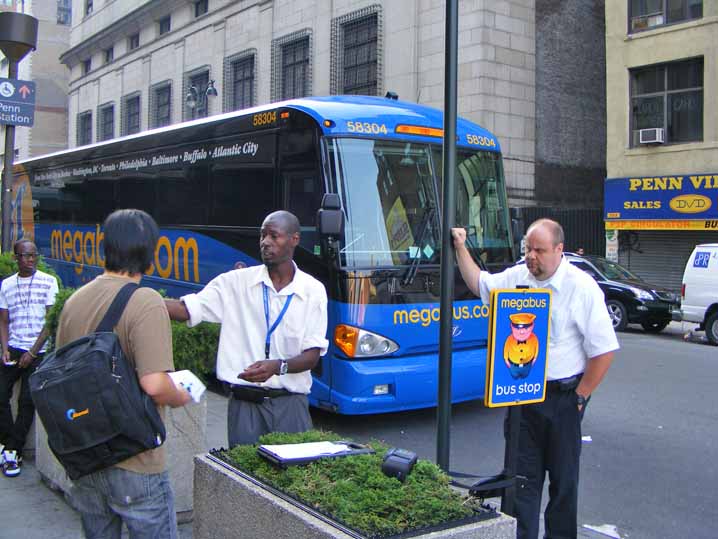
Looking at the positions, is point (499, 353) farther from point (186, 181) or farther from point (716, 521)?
point (186, 181)

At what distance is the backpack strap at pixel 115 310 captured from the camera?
2869 millimetres

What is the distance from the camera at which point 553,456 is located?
4.27 meters

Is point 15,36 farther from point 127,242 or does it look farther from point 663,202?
point 663,202

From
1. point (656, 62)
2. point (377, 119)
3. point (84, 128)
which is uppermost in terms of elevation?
point (84, 128)

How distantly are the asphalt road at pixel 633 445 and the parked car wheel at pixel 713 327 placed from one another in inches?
144

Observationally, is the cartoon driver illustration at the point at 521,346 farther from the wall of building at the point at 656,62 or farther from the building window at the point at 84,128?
the building window at the point at 84,128

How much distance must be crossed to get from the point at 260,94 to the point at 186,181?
2190 cm

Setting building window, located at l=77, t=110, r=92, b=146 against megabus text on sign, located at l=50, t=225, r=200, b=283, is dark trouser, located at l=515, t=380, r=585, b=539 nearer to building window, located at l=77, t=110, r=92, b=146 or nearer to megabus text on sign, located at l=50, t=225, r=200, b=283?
megabus text on sign, located at l=50, t=225, r=200, b=283

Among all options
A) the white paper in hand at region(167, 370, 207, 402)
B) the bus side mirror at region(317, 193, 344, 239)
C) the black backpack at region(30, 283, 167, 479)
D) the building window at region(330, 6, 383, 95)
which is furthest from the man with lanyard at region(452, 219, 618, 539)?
the building window at region(330, 6, 383, 95)

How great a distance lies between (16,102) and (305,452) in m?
8.32

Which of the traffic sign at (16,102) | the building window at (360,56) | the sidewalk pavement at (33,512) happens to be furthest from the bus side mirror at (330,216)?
the building window at (360,56)

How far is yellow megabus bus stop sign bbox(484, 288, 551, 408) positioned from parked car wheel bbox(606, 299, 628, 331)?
14426mm

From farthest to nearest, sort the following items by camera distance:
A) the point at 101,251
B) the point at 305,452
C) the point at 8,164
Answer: the point at 101,251 < the point at 8,164 < the point at 305,452

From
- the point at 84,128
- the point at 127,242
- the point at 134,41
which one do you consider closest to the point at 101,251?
the point at 127,242
